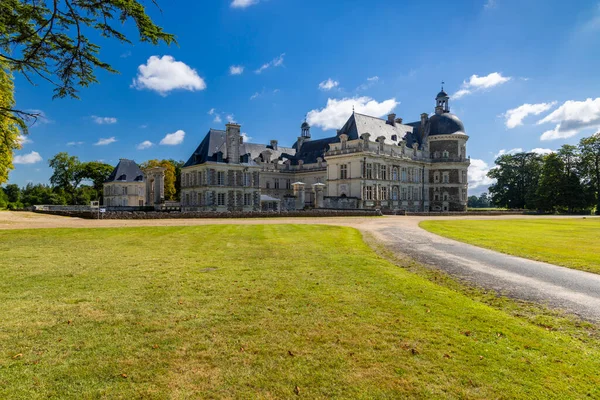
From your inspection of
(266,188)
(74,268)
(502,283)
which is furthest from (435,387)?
(266,188)

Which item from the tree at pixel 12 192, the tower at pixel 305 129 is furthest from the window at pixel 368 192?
the tree at pixel 12 192

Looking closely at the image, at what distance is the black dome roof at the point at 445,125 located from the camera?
62281 millimetres

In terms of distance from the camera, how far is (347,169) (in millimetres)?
52625

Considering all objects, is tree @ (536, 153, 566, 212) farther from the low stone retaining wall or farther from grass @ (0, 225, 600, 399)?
grass @ (0, 225, 600, 399)

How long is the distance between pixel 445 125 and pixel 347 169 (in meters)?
22.6

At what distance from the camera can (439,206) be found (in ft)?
208

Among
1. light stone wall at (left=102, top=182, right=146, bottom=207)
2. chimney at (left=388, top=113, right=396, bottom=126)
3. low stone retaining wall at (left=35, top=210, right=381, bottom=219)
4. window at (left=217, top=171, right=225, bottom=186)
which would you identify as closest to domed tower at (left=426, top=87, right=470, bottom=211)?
chimney at (left=388, top=113, right=396, bottom=126)

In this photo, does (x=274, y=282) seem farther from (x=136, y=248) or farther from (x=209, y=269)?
(x=136, y=248)

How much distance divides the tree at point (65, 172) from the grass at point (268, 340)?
7801cm

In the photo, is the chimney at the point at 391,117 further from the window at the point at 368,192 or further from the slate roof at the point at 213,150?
the slate roof at the point at 213,150

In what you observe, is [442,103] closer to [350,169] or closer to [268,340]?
[350,169]

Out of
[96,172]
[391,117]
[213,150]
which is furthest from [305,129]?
[96,172]

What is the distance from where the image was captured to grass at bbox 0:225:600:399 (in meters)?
3.63

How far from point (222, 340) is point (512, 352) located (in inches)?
141
